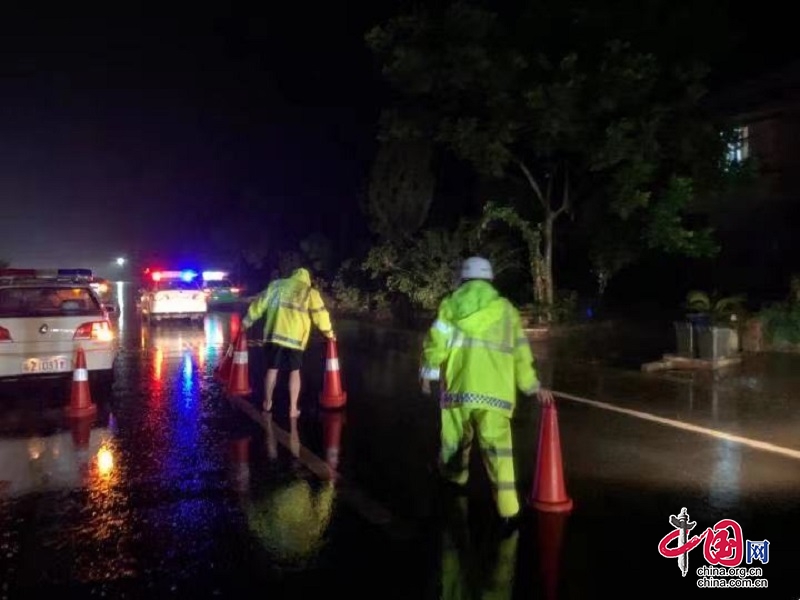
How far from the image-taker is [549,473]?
5594 millimetres

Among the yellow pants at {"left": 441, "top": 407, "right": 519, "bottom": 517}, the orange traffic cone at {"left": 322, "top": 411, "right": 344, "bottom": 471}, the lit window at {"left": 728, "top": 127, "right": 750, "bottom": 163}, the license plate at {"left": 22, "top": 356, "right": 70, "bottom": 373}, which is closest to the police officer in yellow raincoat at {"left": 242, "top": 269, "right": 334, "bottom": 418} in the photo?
the orange traffic cone at {"left": 322, "top": 411, "right": 344, "bottom": 471}

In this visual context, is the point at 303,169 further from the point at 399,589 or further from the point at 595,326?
the point at 399,589

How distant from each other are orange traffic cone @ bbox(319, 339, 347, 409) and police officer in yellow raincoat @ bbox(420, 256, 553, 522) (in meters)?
4.30

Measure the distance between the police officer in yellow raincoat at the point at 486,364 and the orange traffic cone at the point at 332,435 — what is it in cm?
190

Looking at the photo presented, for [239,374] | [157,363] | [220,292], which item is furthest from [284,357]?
[220,292]

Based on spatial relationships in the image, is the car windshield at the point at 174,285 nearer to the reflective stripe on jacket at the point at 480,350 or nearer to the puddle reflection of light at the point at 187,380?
the puddle reflection of light at the point at 187,380

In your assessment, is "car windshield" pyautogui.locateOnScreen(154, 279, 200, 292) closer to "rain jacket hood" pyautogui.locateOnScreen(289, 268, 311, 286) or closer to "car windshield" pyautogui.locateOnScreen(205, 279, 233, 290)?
"car windshield" pyautogui.locateOnScreen(205, 279, 233, 290)

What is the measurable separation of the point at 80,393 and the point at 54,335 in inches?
47.7

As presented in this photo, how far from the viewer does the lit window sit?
17703 mm

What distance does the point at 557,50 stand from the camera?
1697 cm

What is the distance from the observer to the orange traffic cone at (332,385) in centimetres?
968

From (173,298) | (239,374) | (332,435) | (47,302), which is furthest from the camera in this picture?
(173,298)

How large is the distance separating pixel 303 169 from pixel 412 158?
49.2 feet

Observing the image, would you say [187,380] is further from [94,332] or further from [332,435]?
[332,435]
